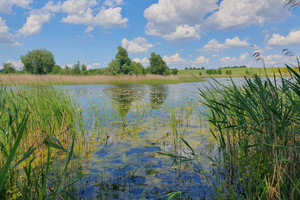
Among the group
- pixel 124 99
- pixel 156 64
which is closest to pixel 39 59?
pixel 156 64

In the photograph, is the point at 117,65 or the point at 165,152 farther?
the point at 117,65

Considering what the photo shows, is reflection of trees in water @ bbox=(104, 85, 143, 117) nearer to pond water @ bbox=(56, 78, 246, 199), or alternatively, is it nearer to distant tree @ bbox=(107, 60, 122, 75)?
pond water @ bbox=(56, 78, 246, 199)

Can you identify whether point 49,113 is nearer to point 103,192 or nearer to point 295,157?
point 103,192

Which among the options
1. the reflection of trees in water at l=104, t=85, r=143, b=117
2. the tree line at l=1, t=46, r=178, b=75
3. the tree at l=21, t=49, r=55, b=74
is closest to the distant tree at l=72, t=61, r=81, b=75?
the tree line at l=1, t=46, r=178, b=75

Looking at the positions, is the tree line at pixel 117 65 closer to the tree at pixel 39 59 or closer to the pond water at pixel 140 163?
the tree at pixel 39 59

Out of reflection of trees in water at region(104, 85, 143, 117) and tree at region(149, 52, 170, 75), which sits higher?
tree at region(149, 52, 170, 75)

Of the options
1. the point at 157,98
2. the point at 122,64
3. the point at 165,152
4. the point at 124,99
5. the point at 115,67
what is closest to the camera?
the point at 165,152

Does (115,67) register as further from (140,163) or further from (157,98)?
(140,163)

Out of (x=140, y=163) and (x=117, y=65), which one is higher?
(x=117, y=65)

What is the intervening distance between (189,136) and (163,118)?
2.06m

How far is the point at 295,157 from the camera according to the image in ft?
6.61

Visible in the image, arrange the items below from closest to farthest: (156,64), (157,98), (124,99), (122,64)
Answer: (124,99), (157,98), (122,64), (156,64)

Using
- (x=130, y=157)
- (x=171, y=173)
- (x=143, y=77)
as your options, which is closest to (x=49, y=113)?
(x=130, y=157)

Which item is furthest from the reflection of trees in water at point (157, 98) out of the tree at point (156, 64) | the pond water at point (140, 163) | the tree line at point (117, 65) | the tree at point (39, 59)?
the tree at point (39, 59)
